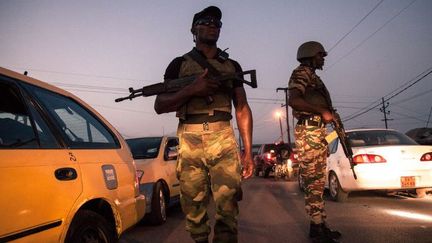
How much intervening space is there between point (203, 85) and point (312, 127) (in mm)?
2248

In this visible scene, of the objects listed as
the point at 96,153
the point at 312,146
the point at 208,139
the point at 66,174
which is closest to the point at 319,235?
the point at 312,146

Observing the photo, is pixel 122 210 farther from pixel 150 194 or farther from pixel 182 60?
pixel 150 194

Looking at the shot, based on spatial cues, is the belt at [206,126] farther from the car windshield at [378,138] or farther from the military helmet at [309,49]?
the car windshield at [378,138]

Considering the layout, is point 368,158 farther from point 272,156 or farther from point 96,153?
point 272,156

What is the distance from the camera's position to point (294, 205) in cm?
842

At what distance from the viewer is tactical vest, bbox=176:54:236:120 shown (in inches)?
137

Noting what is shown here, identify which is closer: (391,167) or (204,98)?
(204,98)

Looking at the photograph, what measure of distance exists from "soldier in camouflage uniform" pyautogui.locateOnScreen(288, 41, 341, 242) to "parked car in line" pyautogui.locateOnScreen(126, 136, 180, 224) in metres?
2.15

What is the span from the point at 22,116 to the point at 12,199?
0.72m

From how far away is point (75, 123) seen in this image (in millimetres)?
3541

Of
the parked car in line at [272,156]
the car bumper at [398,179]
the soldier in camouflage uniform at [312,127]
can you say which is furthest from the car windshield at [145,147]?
the parked car in line at [272,156]

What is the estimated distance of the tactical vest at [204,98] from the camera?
349 centimetres

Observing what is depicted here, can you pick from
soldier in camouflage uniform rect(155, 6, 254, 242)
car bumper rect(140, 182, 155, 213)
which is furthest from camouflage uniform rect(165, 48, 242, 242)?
car bumper rect(140, 182, 155, 213)

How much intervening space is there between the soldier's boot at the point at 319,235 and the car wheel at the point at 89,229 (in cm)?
237
